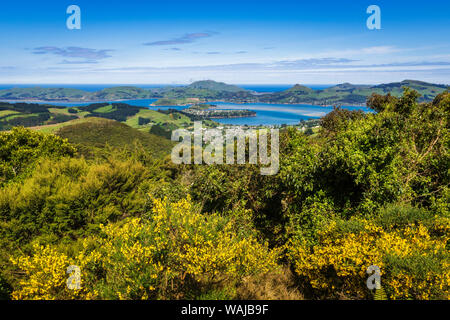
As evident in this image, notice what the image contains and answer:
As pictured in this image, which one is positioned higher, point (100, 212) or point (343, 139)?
point (343, 139)

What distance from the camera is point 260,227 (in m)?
16.4

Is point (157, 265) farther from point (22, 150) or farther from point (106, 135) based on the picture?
point (106, 135)

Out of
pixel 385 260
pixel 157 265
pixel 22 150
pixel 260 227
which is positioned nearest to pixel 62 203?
pixel 157 265

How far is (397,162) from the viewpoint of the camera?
1250 centimetres

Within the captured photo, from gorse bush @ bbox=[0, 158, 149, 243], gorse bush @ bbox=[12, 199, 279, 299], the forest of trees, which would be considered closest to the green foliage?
gorse bush @ bbox=[0, 158, 149, 243]

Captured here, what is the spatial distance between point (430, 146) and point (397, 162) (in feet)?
16.7

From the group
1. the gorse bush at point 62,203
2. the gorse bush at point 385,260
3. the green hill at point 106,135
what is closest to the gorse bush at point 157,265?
the gorse bush at point 385,260

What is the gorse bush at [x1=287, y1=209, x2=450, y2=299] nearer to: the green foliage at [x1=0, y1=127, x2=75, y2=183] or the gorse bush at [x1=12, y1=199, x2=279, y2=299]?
the gorse bush at [x1=12, y1=199, x2=279, y2=299]

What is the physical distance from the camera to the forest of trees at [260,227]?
808cm

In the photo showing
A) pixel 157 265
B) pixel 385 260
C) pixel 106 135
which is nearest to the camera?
pixel 385 260

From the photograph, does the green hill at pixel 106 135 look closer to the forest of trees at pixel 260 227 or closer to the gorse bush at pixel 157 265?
the forest of trees at pixel 260 227

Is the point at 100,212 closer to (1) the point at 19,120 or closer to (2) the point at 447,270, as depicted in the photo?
(2) the point at 447,270
